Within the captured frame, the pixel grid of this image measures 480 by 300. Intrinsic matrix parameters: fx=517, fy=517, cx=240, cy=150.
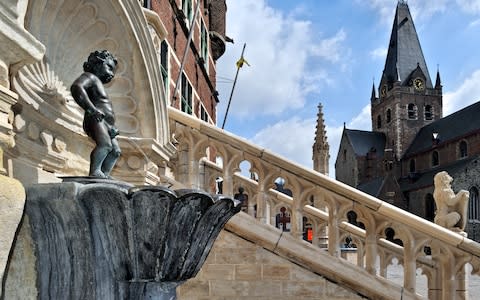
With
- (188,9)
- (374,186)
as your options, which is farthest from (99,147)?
(374,186)

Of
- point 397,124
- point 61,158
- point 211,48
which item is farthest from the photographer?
point 397,124

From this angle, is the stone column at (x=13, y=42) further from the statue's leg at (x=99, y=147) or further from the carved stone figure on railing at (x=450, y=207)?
the carved stone figure on railing at (x=450, y=207)

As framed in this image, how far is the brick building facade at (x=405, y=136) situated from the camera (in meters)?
63.0

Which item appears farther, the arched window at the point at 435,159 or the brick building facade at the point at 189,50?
the arched window at the point at 435,159

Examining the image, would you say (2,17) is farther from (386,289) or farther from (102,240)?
(386,289)

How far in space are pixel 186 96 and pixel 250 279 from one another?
31.9ft

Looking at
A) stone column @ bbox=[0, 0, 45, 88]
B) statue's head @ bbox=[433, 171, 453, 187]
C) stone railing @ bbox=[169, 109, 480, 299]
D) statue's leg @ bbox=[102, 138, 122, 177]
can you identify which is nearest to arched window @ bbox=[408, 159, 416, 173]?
statue's head @ bbox=[433, 171, 453, 187]

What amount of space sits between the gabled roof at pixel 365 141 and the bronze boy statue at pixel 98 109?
75956mm

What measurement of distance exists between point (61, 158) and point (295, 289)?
11.3ft

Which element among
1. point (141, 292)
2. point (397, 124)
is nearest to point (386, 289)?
point (141, 292)

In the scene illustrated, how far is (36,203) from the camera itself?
3139 millimetres

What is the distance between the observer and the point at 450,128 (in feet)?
216

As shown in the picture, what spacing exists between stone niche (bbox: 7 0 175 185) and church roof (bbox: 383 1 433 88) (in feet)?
247

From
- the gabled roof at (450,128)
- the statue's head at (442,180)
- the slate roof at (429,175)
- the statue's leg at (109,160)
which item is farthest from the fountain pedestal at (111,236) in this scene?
the gabled roof at (450,128)
